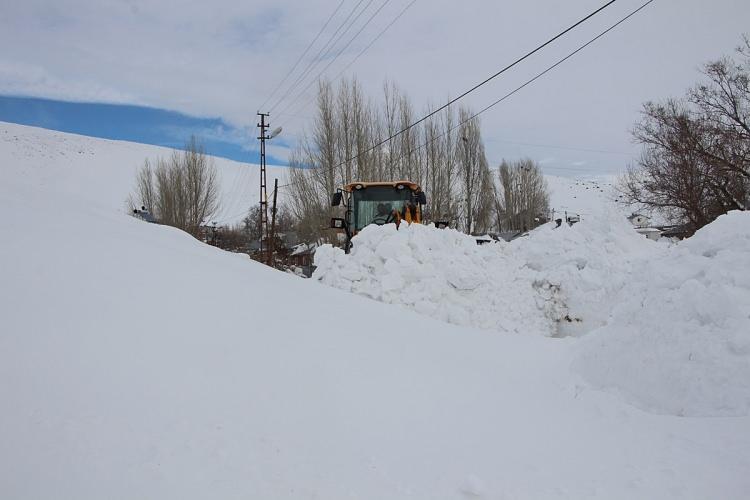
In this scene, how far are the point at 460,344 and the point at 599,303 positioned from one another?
14.4 ft

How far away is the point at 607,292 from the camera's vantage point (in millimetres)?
7488

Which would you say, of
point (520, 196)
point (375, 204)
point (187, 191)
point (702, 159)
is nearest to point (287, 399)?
point (375, 204)

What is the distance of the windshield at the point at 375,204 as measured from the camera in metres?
10.5

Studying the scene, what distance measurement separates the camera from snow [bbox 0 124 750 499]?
66.6 inches

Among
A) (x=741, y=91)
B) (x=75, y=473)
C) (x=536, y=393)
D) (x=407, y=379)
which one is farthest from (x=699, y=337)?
(x=741, y=91)

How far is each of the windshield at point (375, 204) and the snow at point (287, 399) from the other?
661 cm

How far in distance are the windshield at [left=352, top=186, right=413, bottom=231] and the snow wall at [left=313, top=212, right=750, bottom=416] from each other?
1.80m

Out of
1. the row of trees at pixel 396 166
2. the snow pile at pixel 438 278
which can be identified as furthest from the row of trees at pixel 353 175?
the snow pile at pixel 438 278

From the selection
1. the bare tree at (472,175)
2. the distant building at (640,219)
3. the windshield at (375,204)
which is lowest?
the windshield at (375,204)

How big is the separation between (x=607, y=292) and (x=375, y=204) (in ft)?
17.8

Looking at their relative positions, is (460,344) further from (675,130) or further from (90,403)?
(675,130)

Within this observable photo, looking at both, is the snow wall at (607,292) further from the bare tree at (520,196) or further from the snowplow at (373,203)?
the bare tree at (520,196)

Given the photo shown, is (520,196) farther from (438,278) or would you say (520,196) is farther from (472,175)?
(438,278)

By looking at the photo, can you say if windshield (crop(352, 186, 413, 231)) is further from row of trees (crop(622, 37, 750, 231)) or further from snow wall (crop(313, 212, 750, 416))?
row of trees (crop(622, 37, 750, 231))
